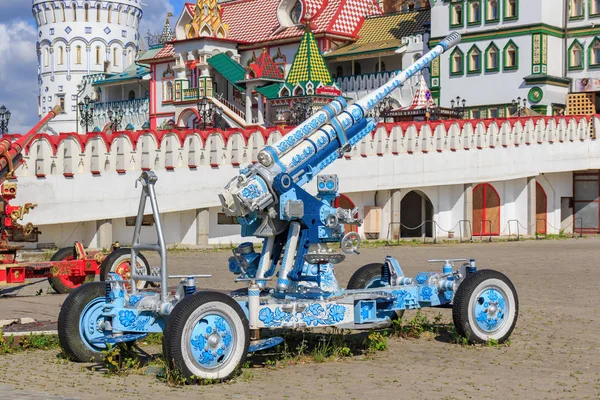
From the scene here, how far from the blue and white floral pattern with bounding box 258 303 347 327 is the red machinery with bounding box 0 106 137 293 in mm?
6596

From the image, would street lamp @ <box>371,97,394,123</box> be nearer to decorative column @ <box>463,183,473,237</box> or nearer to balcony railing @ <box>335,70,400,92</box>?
balcony railing @ <box>335,70,400,92</box>

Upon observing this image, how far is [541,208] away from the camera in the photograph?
4631 cm

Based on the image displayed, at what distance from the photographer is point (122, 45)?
3351 inches

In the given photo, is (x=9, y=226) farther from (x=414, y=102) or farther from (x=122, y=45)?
(x=122, y=45)

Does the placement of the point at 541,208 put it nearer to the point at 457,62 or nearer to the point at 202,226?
the point at 457,62

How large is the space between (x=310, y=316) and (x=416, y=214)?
3273 centimetres

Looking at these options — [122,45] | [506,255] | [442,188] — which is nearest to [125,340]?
[506,255]

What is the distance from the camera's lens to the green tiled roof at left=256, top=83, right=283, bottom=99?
58.2 metres

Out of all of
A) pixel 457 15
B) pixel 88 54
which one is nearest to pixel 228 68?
pixel 457 15

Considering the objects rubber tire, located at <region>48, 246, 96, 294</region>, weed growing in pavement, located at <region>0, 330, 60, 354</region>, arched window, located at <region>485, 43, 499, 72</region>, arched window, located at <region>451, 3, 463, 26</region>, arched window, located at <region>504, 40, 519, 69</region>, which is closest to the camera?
weed growing in pavement, located at <region>0, 330, 60, 354</region>

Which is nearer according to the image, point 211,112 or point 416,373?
point 416,373

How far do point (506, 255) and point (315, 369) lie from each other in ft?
59.3

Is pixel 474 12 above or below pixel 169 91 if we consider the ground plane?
above

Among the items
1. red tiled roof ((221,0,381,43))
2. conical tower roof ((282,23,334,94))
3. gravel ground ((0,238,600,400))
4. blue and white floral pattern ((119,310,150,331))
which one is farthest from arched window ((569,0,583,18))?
blue and white floral pattern ((119,310,150,331))
